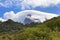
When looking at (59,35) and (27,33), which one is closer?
(59,35)

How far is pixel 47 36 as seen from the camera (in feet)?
83.3

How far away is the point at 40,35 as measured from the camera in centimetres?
2586

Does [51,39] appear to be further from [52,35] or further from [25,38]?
[25,38]

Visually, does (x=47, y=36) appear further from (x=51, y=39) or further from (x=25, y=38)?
(x=25, y=38)

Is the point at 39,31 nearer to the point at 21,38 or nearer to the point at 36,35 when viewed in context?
the point at 36,35

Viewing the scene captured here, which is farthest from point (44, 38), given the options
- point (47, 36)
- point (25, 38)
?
point (25, 38)

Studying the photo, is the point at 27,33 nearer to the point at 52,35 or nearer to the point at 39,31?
the point at 39,31

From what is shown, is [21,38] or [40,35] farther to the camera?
[21,38]

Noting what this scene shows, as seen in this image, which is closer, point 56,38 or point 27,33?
point 56,38

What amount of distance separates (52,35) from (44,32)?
1.02m

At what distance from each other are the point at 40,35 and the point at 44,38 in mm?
953

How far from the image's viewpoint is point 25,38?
27.0m

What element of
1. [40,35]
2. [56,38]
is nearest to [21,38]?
[40,35]

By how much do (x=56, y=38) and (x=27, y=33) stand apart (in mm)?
4167
